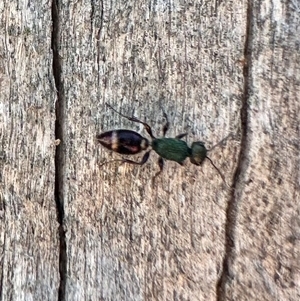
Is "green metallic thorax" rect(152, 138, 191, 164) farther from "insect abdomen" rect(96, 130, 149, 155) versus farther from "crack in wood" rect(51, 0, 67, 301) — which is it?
"crack in wood" rect(51, 0, 67, 301)

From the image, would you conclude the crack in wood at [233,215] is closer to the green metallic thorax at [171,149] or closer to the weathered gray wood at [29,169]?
the green metallic thorax at [171,149]

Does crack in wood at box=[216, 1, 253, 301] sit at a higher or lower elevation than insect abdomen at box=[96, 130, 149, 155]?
lower

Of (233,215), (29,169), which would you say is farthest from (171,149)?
(29,169)

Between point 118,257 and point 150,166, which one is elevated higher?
point 150,166

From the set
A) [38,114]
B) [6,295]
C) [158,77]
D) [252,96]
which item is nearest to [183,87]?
[158,77]

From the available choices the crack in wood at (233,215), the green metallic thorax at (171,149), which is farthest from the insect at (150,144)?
the crack in wood at (233,215)

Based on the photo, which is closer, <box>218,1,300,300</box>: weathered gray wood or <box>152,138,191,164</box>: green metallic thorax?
<box>218,1,300,300</box>: weathered gray wood

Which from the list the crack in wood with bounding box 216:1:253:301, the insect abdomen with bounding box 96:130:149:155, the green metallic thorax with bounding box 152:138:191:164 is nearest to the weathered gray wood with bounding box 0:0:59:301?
the insect abdomen with bounding box 96:130:149:155

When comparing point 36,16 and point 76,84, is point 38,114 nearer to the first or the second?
point 76,84
